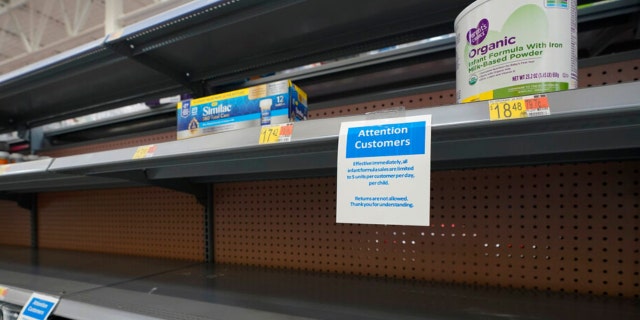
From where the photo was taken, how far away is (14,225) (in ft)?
7.19

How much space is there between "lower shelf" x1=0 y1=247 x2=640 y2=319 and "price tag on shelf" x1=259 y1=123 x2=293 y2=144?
40 cm

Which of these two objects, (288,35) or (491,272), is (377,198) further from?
(288,35)

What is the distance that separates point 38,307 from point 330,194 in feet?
3.03

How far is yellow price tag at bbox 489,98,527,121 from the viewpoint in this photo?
50 cm

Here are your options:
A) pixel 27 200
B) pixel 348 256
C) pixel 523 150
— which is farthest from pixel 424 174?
pixel 27 200

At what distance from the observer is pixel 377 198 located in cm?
59

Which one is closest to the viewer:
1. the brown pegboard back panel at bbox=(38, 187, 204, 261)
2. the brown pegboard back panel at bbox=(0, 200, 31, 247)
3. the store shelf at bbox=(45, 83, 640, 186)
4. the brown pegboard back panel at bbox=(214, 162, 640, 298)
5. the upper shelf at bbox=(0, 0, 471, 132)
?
the store shelf at bbox=(45, 83, 640, 186)

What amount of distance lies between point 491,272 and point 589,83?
59cm

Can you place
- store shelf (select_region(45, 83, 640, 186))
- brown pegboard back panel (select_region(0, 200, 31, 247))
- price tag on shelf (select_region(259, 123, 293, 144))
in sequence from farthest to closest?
brown pegboard back panel (select_region(0, 200, 31, 247)) < price tag on shelf (select_region(259, 123, 293, 144)) < store shelf (select_region(45, 83, 640, 186))

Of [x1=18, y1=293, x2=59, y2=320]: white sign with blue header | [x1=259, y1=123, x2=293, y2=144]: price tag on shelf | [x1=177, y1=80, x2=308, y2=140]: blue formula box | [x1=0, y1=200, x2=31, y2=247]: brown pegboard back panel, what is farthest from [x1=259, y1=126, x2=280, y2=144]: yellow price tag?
[x1=0, y1=200, x2=31, y2=247]: brown pegboard back panel

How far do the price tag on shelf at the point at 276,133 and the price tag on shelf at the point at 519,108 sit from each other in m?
0.37

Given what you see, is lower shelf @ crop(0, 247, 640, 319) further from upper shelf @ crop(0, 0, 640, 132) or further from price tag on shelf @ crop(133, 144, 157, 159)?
upper shelf @ crop(0, 0, 640, 132)

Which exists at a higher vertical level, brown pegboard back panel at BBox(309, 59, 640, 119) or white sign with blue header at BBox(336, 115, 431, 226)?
brown pegboard back panel at BBox(309, 59, 640, 119)

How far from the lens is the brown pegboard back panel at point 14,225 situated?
6.99 ft
